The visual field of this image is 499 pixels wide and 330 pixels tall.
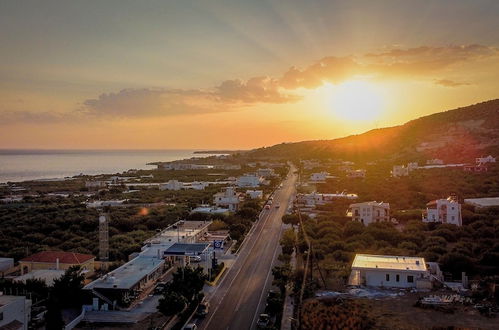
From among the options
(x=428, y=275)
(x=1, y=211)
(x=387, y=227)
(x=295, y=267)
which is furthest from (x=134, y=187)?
(x=428, y=275)

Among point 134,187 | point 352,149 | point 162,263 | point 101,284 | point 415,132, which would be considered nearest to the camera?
point 101,284

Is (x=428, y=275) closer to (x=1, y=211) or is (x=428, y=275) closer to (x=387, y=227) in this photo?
(x=387, y=227)

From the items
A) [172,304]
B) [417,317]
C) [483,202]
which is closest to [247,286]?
[172,304]

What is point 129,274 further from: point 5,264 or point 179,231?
point 179,231

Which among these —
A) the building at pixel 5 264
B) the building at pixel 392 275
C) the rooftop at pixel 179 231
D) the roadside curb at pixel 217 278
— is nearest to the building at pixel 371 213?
the rooftop at pixel 179 231

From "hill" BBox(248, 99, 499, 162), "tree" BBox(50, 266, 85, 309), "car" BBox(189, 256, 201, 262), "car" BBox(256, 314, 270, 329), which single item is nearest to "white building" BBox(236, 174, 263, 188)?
"hill" BBox(248, 99, 499, 162)

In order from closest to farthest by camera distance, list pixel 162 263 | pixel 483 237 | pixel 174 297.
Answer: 1. pixel 174 297
2. pixel 162 263
3. pixel 483 237

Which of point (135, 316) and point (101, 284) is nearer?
point (135, 316)
